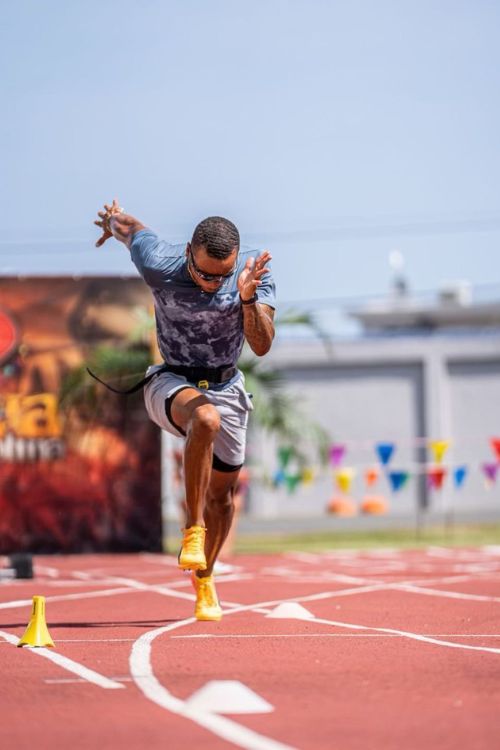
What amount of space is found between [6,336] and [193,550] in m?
9.60

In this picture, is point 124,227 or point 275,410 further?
point 275,410

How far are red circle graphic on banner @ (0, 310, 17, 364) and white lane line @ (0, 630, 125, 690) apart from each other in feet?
31.7

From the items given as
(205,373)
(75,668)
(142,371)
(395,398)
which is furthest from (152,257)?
(395,398)

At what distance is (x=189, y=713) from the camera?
434 cm

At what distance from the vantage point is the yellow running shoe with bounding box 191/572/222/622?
7246mm

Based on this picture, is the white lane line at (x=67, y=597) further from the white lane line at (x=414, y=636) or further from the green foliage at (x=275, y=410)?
the green foliage at (x=275, y=410)

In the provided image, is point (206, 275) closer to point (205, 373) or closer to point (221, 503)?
point (205, 373)

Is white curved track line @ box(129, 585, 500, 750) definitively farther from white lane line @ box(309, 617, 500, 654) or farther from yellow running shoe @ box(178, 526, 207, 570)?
yellow running shoe @ box(178, 526, 207, 570)

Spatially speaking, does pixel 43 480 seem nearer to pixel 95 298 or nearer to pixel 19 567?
pixel 95 298

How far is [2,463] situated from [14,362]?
4.09ft

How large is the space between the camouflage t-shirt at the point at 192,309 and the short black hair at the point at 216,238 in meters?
0.28

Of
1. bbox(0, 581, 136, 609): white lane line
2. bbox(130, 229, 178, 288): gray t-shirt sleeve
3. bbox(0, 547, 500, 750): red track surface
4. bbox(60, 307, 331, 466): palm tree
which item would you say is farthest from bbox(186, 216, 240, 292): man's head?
bbox(60, 307, 331, 466): palm tree

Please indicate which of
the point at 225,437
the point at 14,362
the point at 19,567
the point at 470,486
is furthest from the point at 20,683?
the point at 470,486

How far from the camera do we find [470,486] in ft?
115
